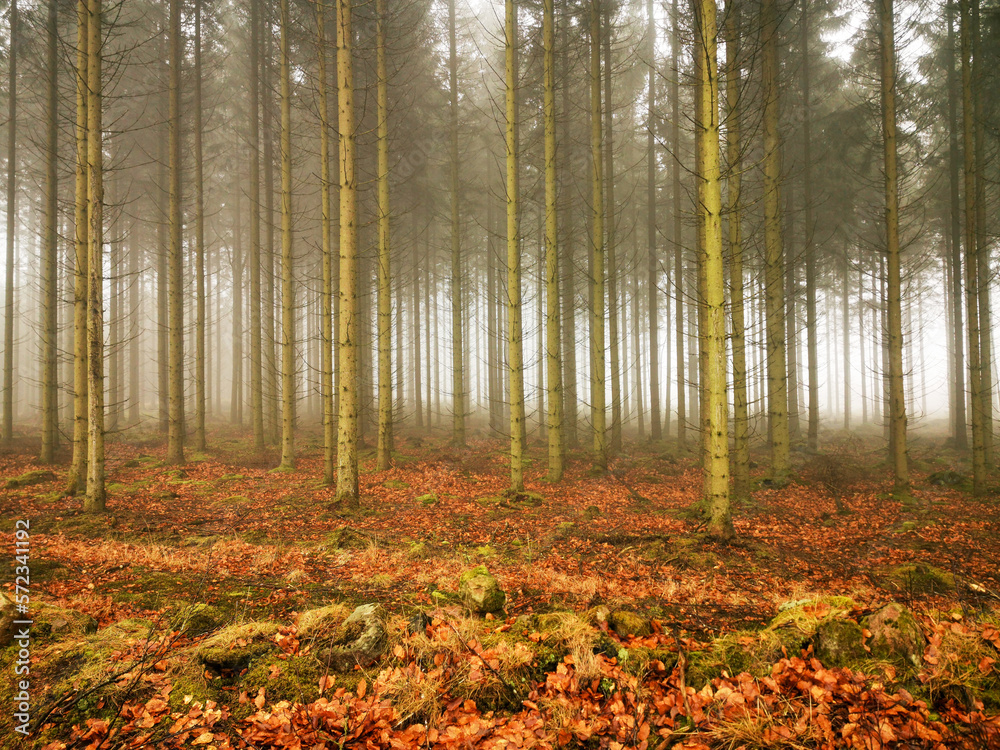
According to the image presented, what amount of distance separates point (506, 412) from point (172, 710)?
29.8 metres

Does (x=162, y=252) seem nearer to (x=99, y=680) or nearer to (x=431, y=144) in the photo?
(x=431, y=144)

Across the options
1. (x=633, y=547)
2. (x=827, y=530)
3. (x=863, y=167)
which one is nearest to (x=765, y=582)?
(x=633, y=547)

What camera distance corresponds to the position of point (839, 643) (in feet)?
11.7

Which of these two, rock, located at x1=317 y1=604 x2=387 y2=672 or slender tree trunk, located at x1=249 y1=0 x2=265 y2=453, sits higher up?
slender tree trunk, located at x1=249 y1=0 x2=265 y2=453

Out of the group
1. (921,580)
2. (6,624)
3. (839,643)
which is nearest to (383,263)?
(6,624)

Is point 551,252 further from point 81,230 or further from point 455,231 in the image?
point 81,230

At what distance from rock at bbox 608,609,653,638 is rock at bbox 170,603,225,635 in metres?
4.14

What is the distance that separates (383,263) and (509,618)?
1087 centimetres

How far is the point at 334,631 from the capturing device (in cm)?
402

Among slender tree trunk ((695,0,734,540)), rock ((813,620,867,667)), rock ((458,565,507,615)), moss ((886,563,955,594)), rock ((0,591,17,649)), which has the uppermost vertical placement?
slender tree trunk ((695,0,734,540))

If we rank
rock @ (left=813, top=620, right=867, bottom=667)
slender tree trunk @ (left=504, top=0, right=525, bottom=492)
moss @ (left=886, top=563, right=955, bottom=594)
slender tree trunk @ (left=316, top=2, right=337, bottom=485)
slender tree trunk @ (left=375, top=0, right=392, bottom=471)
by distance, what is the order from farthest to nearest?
slender tree trunk @ (left=375, top=0, right=392, bottom=471) → slender tree trunk @ (left=316, top=2, right=337, bottom=485) → slender tree trunk @ (left=504, top=0, right=525, bottom=492) → moss @ (left=886, top=563, right=955, bottom=594) → rock @ (left=813, top=620, right=867, bottom=667)

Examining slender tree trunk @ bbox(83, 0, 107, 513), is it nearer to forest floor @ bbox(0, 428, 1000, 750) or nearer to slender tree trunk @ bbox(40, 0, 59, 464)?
forest floor @ bbox(0, 428, 1000, 750)

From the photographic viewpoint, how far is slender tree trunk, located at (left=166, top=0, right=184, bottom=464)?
13.3 metres
